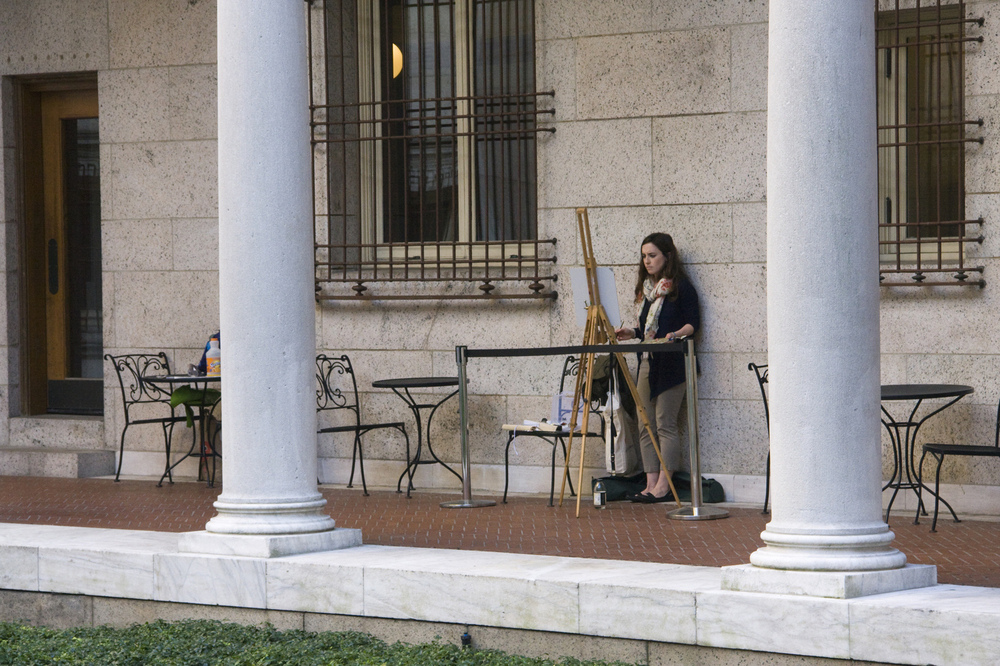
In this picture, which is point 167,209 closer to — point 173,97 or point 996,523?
point 173,97

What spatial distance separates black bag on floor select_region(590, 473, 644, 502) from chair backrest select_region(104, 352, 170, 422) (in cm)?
349

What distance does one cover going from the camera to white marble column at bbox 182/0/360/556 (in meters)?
6.20

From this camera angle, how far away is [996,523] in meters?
7.55

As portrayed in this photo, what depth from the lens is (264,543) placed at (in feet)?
19.9

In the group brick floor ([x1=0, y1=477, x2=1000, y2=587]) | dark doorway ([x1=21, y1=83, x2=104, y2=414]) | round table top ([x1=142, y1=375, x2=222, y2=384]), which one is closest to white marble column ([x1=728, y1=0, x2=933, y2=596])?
brick floor ([x1=0, y1=477, x2=1000, y2=587])

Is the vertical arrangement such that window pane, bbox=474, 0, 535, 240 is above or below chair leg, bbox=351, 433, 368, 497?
above

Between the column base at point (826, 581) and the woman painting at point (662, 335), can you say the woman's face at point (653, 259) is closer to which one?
the woman painting at point (662, 335)

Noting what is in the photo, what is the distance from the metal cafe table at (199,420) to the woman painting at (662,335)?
3037 mm

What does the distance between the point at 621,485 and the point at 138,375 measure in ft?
12.5

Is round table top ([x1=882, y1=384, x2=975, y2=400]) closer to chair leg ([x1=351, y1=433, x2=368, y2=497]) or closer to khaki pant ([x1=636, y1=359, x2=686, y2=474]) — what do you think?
khaki pant ([x1=636, y1=359, x2=686, y2=474])

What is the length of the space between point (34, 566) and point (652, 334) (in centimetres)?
392

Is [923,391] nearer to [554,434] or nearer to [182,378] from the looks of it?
[554,434]

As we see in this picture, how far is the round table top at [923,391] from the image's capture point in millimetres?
7289

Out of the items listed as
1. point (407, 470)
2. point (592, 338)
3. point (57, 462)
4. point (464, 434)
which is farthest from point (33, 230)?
point (592, 338)
